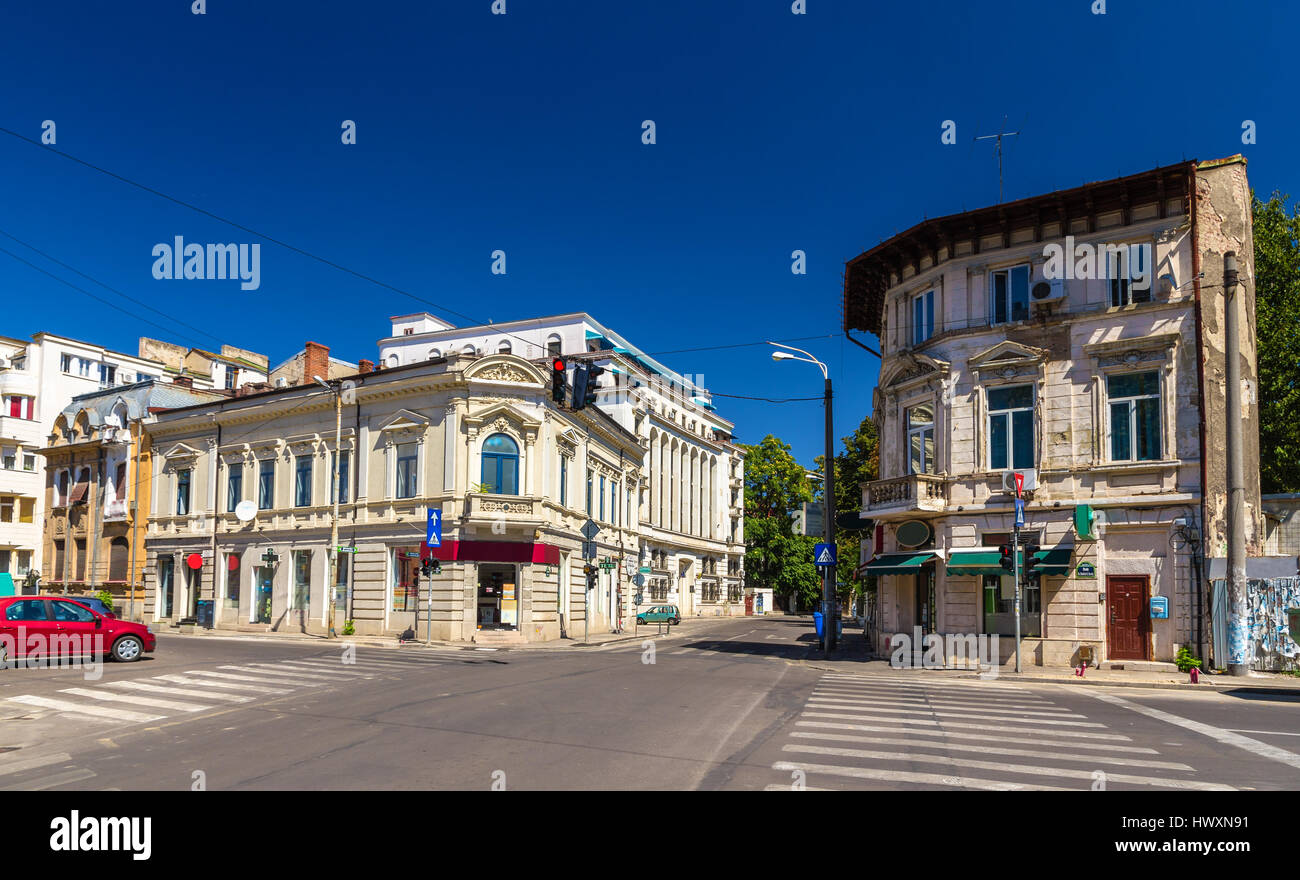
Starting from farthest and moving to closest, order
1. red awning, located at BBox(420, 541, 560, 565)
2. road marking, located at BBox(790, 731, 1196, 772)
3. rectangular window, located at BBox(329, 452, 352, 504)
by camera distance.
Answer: rectangular window, located at BBox(329, 452, 352, 504) → red awning, located at BBox(420, 541, 560, 565) → road marking, located at BBox(790, 731, 1196, 772)

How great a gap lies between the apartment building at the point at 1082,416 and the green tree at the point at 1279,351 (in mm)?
13980

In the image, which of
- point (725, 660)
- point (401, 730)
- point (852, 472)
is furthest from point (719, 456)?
point (401, 730)

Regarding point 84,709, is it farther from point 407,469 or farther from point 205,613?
point 205,613

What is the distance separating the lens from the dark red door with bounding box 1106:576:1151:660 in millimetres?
23703

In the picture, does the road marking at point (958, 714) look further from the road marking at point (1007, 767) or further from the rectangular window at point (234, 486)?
the rectangular window at point (234, 486)

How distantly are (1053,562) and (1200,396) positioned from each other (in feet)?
18.3

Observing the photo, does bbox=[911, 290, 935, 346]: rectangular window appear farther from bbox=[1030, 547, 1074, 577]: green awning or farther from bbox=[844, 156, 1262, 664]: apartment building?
bbox=[1030, 547, 1074, 577]: green awning

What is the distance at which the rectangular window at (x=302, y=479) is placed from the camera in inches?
1527

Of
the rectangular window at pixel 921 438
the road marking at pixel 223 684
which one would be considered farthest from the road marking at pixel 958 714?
the rectangular window at pixel 921 438

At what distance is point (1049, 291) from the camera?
25141mm

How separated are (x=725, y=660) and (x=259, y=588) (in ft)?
75.4

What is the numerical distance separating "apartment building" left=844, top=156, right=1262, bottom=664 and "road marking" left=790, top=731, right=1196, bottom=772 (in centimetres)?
1349

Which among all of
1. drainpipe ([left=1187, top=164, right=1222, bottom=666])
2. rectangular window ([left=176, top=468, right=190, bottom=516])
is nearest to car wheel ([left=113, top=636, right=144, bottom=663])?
rectangular window ([left=176, top=468, right=190, bottom=516])
